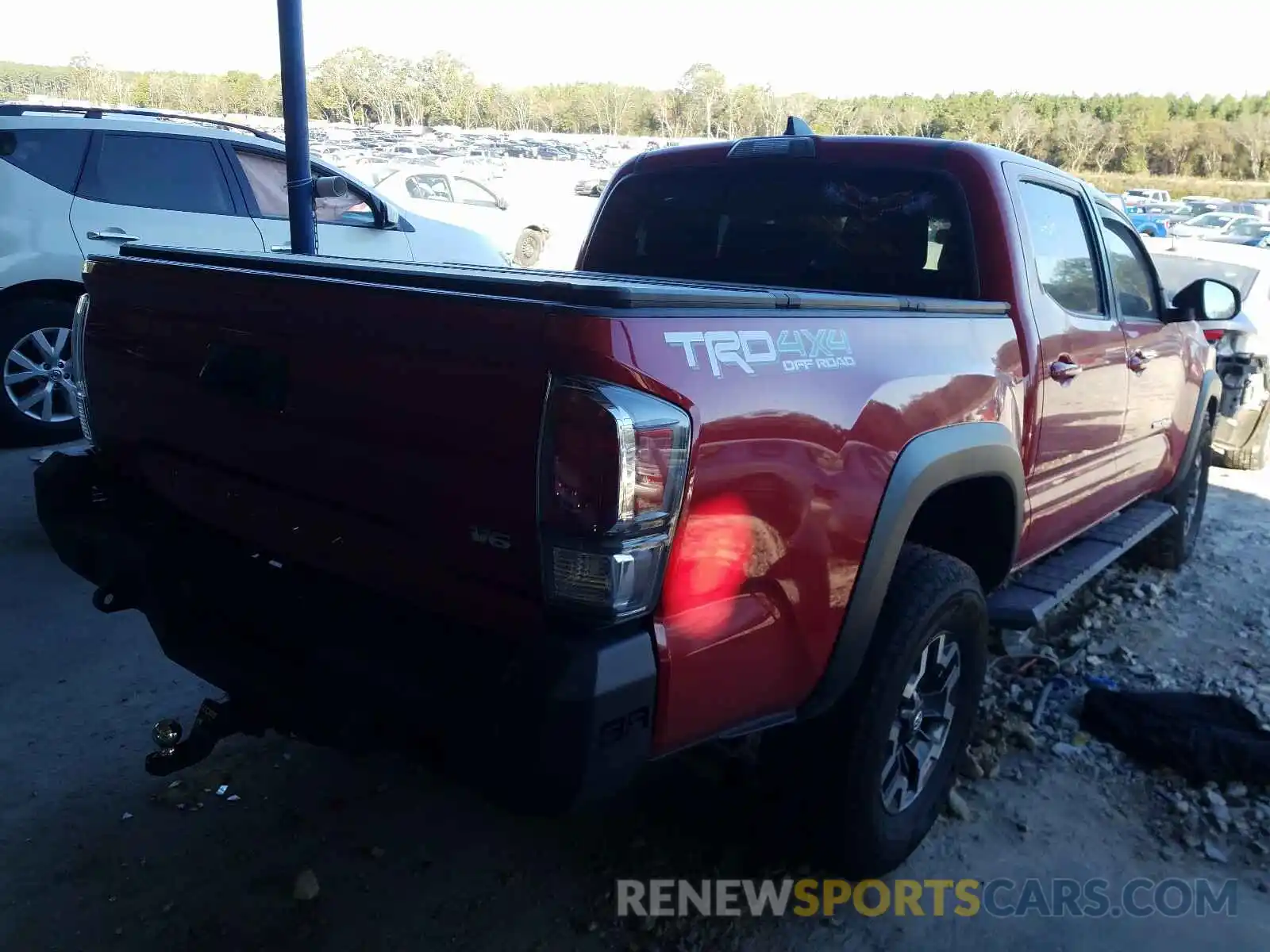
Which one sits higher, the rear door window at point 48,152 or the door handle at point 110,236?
the rear door window at point 48,152

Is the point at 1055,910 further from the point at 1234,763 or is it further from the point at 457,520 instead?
the point at 457,520

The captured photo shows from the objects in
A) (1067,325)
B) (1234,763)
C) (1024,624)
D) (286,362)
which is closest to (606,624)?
(286,362)

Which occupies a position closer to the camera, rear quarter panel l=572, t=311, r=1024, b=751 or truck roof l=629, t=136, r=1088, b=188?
rear quarter panel l=572, t=311, r=1024, b=751

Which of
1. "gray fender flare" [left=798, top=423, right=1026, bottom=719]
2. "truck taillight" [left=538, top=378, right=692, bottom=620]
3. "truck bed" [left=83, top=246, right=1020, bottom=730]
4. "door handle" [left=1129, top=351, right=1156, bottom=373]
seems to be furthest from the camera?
"door handle" [left=1129, top=351, right=1156, bottom=373]

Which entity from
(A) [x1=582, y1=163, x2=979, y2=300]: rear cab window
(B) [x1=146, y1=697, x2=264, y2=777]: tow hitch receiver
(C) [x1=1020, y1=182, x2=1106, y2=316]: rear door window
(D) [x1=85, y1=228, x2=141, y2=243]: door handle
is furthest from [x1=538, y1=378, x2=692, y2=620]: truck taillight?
(D) [x1=85, y1=228, x2=141, y2=243]: door handle

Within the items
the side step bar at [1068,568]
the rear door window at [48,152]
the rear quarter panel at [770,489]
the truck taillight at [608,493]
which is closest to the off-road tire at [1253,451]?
the side step bar at [1068,568]

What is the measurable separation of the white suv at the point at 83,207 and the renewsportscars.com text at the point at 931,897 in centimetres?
448

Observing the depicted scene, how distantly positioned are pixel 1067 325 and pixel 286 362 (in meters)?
2.47

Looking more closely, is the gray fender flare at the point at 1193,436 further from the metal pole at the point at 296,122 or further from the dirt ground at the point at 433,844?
the metal pole at the point at 296,122

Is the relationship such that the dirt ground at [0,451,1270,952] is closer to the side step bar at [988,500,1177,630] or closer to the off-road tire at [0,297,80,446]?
the side step bar at [988,500,1177,630]

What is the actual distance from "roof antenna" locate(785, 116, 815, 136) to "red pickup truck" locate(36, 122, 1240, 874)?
21 centimetres

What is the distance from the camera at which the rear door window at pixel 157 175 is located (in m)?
6.41

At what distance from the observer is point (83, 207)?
20.6 feet

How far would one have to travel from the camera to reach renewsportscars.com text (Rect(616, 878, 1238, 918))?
8.55 feet
